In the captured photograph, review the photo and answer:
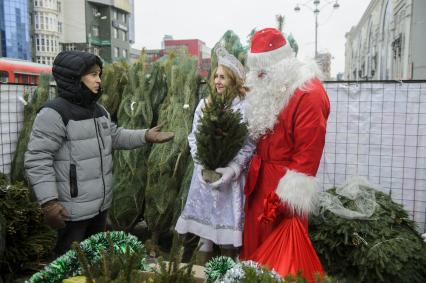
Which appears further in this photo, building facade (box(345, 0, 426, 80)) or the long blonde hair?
building facade (box(345, 0, 426, 80))

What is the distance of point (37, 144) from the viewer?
2.37 meters

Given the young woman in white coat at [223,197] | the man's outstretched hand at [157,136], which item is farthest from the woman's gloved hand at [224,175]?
the man's outstretched hand at [157,136]

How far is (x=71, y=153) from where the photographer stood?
2.52 m

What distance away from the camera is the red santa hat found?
2.53 m

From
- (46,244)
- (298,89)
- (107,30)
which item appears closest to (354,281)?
(298,89)

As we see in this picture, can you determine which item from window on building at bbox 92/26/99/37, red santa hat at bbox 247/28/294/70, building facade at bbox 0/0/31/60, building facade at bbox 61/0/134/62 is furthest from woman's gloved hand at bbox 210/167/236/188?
window on building at bbox 92/26/99/37

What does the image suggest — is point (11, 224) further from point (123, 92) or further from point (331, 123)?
point (331, 123)

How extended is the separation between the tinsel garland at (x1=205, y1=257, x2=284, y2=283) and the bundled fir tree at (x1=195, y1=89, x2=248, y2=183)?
1059 millimetres

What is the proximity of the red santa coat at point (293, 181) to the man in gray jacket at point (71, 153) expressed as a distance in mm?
1180

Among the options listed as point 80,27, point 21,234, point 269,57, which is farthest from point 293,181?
point 80,27

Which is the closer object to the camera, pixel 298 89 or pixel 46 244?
pixel 298 89

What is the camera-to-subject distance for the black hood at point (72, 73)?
2.48 metres

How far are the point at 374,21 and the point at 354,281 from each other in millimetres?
15230

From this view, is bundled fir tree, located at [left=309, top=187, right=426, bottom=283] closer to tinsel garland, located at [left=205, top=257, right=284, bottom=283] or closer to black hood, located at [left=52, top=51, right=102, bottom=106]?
tinsel garland, located at [left=205, top=257, right=284, bottom=283]
